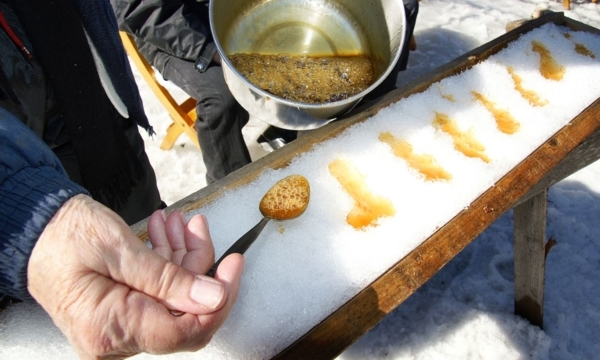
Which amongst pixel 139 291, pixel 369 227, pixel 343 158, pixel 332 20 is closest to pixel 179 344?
pixel 139 291

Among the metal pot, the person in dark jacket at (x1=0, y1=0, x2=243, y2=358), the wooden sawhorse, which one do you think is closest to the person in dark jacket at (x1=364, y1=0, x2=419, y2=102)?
the metal pot

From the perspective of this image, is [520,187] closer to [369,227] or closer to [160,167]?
[369,227]

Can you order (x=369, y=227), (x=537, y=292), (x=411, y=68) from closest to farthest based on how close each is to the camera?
1. (x=369, y=227)
2. (x=537, y=292)
3. (x=411, y=68)

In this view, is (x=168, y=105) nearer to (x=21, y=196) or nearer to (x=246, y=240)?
(x=246, y=240)

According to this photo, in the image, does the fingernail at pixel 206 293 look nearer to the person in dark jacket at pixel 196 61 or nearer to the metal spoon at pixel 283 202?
the metal spoon at pixel 283 202

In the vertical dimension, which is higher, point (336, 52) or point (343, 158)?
point (336, 52)

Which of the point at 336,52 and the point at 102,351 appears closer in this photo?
the point at 102,351

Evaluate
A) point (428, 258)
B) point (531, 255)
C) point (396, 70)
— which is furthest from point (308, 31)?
point (531, 255)

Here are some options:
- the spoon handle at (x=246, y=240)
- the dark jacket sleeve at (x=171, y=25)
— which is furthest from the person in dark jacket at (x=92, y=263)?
the dark jacket sleeve at (x=171, y=25)
